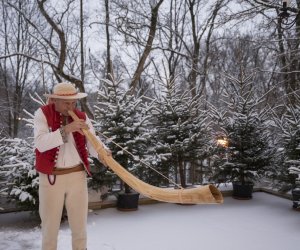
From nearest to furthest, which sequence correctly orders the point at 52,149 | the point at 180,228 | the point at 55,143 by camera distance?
the point at 55,143 < the point at 52,149 < the point at 180,228

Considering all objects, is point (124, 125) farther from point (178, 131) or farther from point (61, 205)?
point (61, 205)

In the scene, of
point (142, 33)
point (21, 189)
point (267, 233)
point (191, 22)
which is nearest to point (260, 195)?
point (267, 233)

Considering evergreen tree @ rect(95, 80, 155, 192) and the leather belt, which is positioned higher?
evergreen tree @ rect(95, 80, 155, 192)

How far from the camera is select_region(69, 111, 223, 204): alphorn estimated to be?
2510 millimetres

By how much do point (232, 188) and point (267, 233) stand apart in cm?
285

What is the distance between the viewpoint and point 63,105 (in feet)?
10.3

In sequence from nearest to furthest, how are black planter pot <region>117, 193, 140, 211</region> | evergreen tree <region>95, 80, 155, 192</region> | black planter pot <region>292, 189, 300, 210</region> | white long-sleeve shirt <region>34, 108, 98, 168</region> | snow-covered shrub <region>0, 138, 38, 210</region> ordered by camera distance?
white long-sleeve shirt <region>34, 108, 98, 168</region>, snow-covered shrub <region>0, 138, 38, 210</region>, black planter pot <region>292, 189, 300, 210</region>, black planter pot <region>117, 193, 140, 211</region>, evergreen tree <region>95, 80, 155, 192</region>

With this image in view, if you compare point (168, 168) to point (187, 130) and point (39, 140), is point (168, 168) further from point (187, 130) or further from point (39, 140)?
point (39, 140)

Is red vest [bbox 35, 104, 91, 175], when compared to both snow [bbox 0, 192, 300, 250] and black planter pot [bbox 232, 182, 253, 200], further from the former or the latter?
black planter pot [bbox 232, 182, 253, 200]

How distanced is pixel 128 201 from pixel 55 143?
381 cm

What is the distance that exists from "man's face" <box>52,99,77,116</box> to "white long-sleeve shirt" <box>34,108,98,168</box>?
146 millimetres

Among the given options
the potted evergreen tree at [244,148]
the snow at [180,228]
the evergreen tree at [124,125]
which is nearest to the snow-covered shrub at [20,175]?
the snow at [180,228]

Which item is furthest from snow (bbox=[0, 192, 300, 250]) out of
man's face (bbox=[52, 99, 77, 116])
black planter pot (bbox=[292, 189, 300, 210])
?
man's face (bbox=[52, 99, 77, 116])

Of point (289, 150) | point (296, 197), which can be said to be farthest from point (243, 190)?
point (289, 150)
